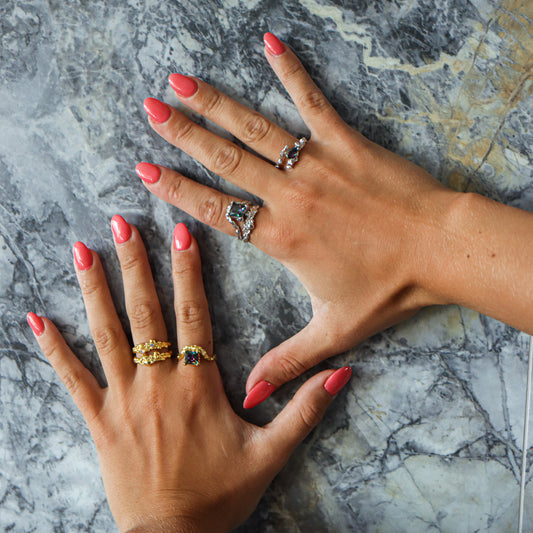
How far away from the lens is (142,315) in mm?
1117

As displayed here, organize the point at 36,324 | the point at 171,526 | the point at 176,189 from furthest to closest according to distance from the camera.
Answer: the point at 36,324 → the point at 176,189 → the point at 171,526

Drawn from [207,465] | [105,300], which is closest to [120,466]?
[207,465]

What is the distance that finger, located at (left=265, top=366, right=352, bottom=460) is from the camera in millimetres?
1093

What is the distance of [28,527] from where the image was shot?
1.28 m

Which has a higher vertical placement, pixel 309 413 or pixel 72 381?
pixel 309 413

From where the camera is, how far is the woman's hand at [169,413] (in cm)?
105

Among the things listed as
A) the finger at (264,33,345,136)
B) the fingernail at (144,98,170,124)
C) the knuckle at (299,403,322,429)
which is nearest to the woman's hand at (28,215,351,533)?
the knuckle at (299,403,322,429)

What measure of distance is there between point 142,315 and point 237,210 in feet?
1.09

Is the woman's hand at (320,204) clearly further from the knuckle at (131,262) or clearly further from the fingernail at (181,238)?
the knuckle at (131,262)

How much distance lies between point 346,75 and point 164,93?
0.42 meters

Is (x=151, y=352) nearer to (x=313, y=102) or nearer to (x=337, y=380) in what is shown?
(x=337, y=380)

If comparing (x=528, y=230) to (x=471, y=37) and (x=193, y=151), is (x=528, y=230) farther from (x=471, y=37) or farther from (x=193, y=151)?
(x=193, y=151)

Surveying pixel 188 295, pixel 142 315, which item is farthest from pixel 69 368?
pixel 188 295

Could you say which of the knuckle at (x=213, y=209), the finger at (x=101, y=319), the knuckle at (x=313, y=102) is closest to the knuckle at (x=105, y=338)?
the finger at (x=101, y=319)
